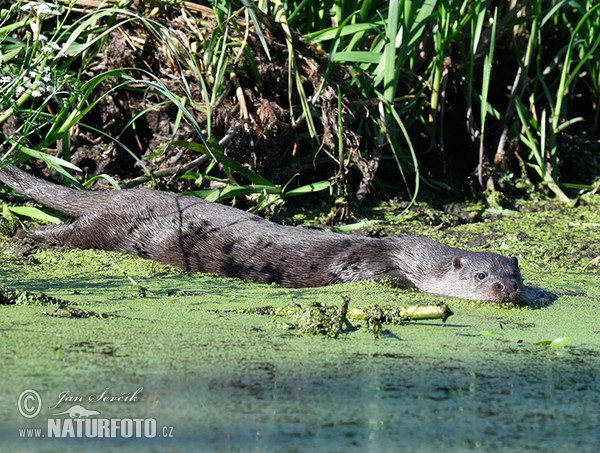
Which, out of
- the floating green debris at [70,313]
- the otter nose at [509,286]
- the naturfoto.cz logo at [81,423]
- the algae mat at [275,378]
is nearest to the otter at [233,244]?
the otter nose at [509,286]

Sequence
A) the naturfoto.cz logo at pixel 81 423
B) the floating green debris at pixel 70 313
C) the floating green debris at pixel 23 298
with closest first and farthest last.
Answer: the naturfoto.cz logo at pixel 81 423, the floating green debris at pixel 70 313, the floating green debris at pixel 23 298

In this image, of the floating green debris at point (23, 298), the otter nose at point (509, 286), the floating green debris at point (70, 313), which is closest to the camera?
the floating green debris at point (70, 313)

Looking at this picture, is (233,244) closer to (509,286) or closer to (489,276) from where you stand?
(489,276)

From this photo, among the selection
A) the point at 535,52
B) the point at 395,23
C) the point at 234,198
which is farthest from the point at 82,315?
the point at 535,52

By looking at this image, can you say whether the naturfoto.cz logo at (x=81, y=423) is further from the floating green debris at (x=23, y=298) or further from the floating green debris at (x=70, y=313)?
the floating green debris at (x=23, y=298)

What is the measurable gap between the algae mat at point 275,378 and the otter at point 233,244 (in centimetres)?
65

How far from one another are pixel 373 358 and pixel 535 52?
154 inches

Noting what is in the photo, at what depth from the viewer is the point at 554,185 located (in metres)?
5.56

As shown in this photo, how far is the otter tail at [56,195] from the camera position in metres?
4.49

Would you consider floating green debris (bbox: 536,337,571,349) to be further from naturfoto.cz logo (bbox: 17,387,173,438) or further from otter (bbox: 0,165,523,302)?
naturfoto.cz logo (bbox: 17,387,173,438)

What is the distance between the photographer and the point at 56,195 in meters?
4.50

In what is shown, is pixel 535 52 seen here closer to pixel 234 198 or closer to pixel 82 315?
pixel 234 198

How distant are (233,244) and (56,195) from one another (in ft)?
3.07

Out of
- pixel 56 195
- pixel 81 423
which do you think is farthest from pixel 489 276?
pixel 81 423
